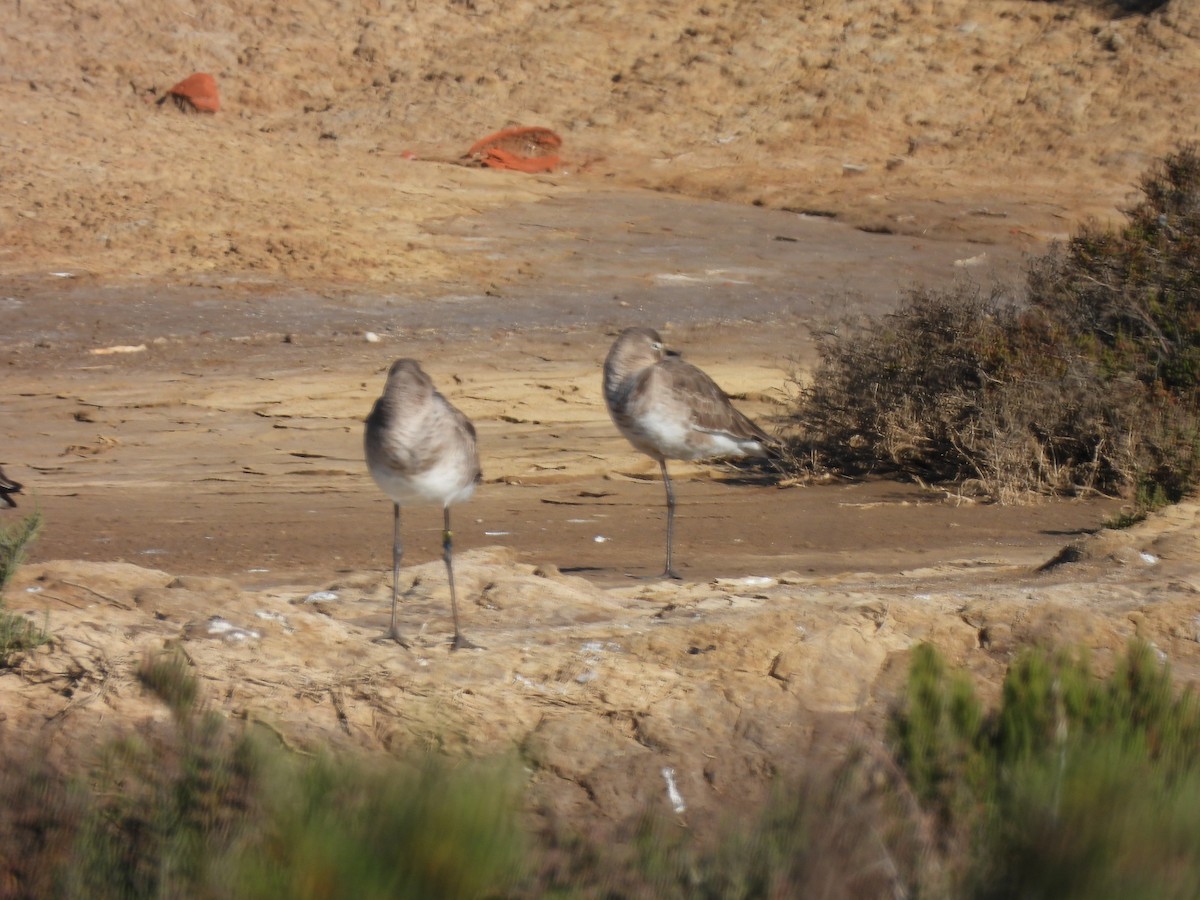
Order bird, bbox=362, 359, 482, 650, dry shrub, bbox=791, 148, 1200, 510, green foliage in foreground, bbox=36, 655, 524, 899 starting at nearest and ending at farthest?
green foliage in foreground, bbox=36, 655, 524, 899 < bird, bbox=362, 359, 482, 650 < dry shrub, bbox=791, 148, 1200, 510

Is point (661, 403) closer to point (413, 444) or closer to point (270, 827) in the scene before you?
point (413, 444)

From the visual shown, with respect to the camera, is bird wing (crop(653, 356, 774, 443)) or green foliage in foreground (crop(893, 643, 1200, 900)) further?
bird wing (crop(653, 356, 774, 443))

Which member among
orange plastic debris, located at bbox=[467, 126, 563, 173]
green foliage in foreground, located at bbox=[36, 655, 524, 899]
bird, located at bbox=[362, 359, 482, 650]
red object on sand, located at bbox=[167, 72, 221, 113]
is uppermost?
red object on sand, located at bbox=[167, 72, 221, 113]

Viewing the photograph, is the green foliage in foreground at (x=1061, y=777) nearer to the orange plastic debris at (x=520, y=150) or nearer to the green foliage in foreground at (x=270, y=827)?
the green foliage in foreground at (x=270, y=827)

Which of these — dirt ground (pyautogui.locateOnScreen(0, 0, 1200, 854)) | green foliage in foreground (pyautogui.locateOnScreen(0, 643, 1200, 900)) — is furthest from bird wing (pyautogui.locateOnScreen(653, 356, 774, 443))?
green foliage in foreground (pyautogui.locateOnScreen(0, 643, 1200, 900))

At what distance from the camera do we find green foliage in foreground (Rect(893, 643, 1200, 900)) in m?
3.03

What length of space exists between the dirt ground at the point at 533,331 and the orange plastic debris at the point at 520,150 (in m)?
0.84

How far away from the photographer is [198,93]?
30.6 m

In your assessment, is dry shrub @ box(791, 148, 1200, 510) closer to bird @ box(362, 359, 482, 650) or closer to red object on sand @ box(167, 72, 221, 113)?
bird @ box(362, 359, 482, 650)

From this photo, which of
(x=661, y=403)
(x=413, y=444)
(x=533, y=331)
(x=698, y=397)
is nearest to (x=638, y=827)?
(x=413, y=444)

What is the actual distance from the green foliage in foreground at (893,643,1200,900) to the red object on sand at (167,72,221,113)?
2841 cm

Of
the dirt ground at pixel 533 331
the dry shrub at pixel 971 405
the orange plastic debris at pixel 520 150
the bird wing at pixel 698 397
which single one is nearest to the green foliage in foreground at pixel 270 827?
the dirt ground at pixel 533 331

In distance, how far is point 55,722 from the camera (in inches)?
200

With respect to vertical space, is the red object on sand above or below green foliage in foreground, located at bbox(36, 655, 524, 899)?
above
